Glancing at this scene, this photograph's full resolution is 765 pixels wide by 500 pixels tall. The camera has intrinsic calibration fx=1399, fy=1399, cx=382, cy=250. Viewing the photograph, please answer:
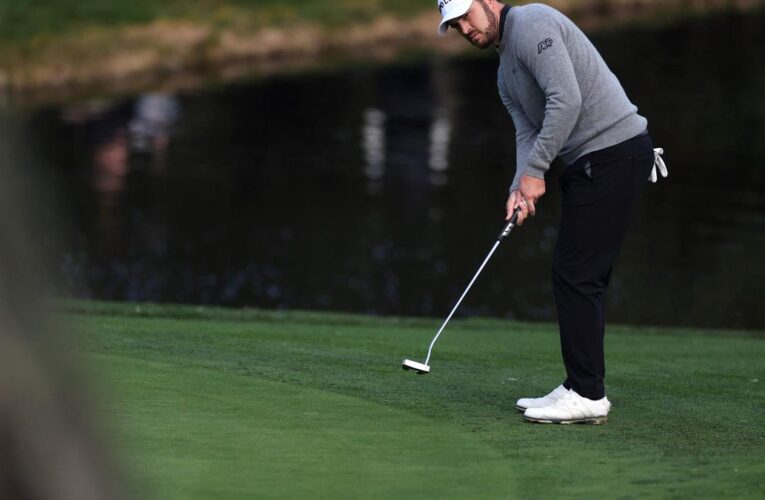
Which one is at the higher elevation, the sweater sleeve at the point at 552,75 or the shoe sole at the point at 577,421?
the sweater sleeve at the point at 552,75

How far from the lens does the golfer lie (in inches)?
207

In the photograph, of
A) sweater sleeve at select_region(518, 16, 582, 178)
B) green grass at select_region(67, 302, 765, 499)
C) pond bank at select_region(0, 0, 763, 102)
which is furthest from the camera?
pond bank at select_region(0, 0, 763, 102)

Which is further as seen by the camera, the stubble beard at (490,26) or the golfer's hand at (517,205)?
the golfer's hand at (517,205)

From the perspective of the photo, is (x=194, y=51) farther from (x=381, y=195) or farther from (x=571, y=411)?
(x=571, y=411)

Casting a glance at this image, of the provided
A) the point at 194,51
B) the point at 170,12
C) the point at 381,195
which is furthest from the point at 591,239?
the point at 170,12

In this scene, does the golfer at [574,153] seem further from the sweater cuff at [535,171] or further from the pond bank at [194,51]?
the pond bank at [194,51]

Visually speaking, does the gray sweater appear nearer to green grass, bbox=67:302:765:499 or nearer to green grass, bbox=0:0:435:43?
green grass, bbox=67:302:765:499

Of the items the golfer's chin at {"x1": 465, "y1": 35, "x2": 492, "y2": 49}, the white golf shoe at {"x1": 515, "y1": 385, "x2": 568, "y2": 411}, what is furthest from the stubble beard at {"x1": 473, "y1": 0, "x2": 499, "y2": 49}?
the white golf shoe at {"x1": 515, "y1": 385, "x2": 568, "y2": 411}

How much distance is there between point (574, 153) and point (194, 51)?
26637mm

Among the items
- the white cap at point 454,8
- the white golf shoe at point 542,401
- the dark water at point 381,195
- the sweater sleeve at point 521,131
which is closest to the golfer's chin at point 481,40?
the white cap at point 454,8

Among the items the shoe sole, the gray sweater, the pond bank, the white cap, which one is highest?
the white cap

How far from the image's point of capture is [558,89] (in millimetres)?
5223

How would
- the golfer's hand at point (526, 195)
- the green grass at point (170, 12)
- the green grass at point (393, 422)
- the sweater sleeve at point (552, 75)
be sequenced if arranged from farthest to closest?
the green grass at point (170, 12), the golfer's hand at point (526, 195), the sweater sleeve at point (552, 75), the green grass at point (393, 422)

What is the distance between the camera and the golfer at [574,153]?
5250 mm
